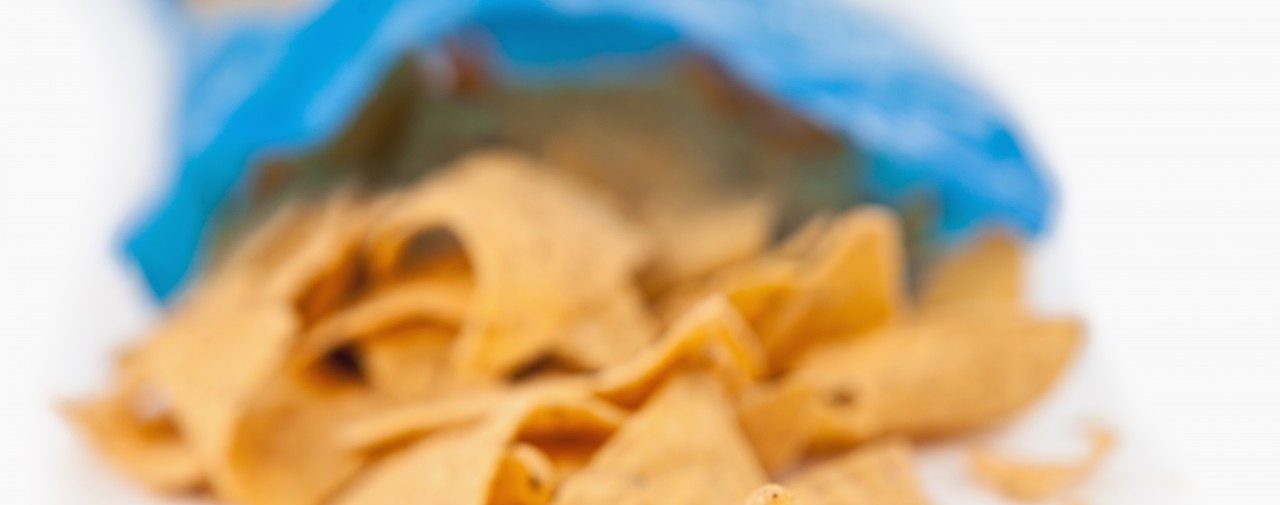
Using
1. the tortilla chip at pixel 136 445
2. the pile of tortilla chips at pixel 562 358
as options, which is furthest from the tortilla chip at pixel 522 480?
the tortilla chip at pixel 136 445

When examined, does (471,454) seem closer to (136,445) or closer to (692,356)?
(692,356)

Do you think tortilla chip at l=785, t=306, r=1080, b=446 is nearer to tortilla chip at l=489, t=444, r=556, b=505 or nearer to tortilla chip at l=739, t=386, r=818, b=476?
tortilla chip at l=739, t=386, r=818, b=476

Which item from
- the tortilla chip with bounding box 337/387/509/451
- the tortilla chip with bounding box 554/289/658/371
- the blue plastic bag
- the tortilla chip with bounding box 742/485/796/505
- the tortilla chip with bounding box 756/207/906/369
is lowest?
the tortilla chip with bounding box 742/485/796/505

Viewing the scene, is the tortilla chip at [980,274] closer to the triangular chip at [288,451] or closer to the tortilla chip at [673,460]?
the tortilla chip at [673,460]

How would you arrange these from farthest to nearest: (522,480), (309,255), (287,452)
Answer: (309,255) < (287,452) < (522,480)

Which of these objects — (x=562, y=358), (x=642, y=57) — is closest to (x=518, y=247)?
(x=562, y=358)

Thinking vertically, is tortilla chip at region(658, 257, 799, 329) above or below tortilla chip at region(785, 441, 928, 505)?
above

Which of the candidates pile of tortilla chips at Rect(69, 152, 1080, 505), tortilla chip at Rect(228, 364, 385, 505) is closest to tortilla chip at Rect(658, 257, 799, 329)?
pile of tortilla chips at Rect(69, 152, 1080, 505)
